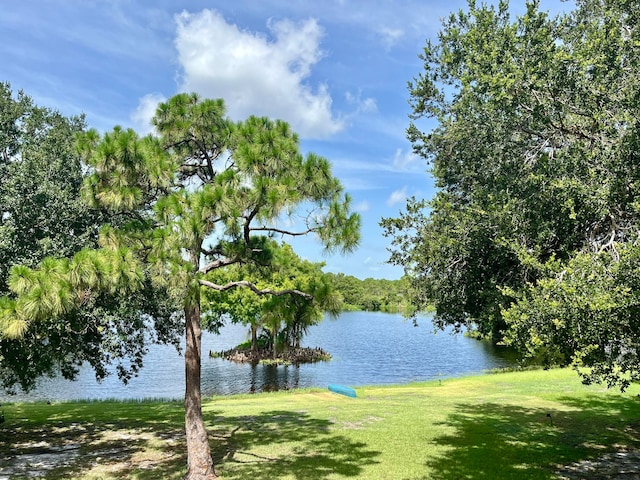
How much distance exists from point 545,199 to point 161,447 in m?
10.7

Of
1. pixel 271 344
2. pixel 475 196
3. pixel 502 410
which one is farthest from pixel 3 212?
pixel 271 344

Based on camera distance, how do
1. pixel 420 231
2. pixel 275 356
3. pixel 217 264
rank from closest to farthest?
1. pixel 217 264
2. pixel 420 231
3. pixel 275 356

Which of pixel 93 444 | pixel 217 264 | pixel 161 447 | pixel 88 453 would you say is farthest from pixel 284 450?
pixel 93 444

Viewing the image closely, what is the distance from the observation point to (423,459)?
10727mm

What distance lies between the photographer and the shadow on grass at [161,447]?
10188mm

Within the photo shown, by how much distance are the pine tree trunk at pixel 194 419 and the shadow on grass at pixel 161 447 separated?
56cm

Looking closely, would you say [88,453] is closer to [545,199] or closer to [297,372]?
[545,199]

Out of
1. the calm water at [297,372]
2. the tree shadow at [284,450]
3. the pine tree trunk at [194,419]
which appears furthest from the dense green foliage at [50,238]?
the calm water at [297,372]

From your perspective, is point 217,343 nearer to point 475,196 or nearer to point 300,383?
point 300,383

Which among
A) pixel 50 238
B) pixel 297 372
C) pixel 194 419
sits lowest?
pixel 297 372

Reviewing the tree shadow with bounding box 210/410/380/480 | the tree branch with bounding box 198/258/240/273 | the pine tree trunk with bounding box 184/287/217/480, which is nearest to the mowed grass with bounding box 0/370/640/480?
the tree shadow with bounding box 210/410/380/480

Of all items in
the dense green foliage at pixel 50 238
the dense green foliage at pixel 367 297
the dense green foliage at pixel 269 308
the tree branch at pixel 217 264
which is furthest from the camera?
the dense green foliage at pixel 367 297

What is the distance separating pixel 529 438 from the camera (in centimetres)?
1254

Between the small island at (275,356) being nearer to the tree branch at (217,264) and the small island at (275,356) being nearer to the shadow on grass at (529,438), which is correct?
the shadow on grass at (529,438)
